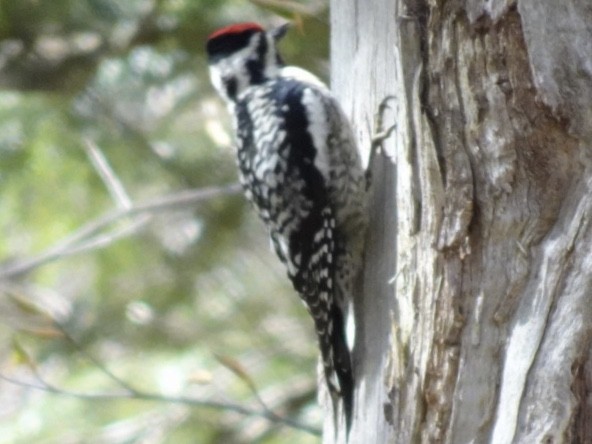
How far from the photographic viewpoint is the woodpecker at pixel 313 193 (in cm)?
262

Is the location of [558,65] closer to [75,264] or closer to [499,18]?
[499,18]

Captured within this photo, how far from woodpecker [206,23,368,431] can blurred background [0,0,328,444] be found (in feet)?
1.98

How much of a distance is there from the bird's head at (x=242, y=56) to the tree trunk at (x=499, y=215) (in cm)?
101

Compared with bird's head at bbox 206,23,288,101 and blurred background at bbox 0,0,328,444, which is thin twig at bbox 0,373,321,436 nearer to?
blurred background at bbox 0,0,328,444

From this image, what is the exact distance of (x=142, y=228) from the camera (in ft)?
14.5

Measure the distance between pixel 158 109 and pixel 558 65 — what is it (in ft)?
7.59

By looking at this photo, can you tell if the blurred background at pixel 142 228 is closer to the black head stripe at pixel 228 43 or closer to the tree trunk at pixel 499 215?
the black head stripe at pixel 228 43

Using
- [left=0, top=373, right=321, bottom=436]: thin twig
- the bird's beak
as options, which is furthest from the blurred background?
[left=0, top=373, right=321, bottom=436]: thin twig

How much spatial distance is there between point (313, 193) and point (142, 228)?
1.78m

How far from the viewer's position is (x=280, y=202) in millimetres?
2762

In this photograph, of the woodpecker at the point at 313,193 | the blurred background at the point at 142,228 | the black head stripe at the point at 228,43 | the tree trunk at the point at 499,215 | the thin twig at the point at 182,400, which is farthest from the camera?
the blurred background at the point at 142,228

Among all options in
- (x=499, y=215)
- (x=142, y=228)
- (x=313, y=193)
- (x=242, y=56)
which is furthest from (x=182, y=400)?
(x=142, y=228)

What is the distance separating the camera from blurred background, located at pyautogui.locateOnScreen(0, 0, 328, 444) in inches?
145

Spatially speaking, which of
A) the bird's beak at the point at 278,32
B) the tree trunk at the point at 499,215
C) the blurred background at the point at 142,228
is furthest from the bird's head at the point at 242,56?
the tree trunk at the point at 499,215
